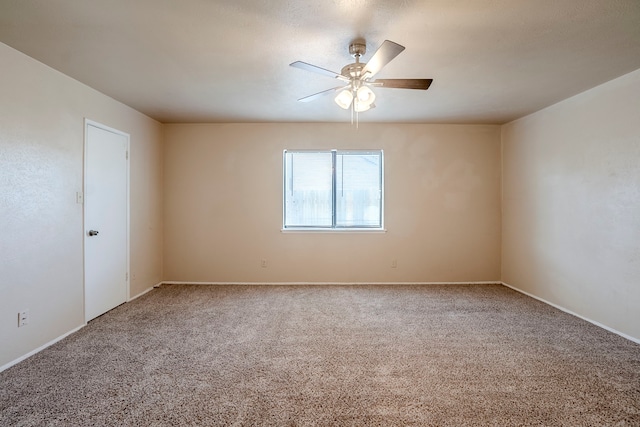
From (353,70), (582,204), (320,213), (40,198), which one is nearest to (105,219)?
(40,198)

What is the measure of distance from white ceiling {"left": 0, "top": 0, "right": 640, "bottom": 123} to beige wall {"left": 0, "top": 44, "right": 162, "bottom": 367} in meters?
0.19

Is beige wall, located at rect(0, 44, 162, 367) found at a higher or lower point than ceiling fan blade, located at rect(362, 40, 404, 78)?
lower

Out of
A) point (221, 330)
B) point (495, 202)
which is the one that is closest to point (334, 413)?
point (221, 330)

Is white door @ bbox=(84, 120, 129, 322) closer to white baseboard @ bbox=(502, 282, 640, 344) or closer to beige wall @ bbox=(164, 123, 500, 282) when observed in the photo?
beige wall @ bbox=(164, 123, 500, 282)

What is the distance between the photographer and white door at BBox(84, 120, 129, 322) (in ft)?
10.3

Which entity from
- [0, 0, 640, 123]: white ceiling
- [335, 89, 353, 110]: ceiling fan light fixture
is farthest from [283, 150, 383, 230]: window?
[335, 89, 353, 110]: ceiling fan light fixture

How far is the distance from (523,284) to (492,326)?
1570 mm

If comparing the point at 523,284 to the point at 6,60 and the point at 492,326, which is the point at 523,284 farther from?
the point at 6,60

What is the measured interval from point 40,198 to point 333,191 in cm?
332

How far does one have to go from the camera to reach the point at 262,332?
2.90 meters

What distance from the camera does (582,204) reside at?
3275 millimetres

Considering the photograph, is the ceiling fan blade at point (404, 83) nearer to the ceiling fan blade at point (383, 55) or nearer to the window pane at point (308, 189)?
the ceiling fan blade at point (383, 55)

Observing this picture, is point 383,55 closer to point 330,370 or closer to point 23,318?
point 330,370

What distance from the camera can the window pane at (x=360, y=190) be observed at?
4.66 metres
